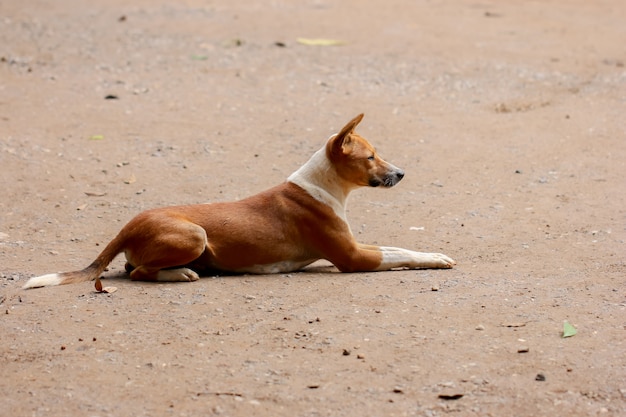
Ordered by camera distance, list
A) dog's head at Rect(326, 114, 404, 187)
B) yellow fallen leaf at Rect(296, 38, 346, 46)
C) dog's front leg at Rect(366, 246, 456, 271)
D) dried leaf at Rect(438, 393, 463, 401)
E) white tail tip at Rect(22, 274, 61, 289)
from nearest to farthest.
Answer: dried leaf at Rect(438, 393, 463, 401) < white tail tip at Rect(22, 274, 61, 289) < dog's front leg at Rect(366, 246, 456, 271) < dog's head at Rect(326, 114, 404, 187) < yellow fallen leaf at Rect(296, 38, 346, 46)

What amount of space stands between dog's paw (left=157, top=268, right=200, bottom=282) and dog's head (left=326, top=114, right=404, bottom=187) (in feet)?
3.96

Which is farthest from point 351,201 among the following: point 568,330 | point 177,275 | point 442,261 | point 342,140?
point 568,330

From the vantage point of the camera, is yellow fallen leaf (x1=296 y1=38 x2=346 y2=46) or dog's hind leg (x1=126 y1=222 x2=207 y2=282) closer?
dog's hind leg (x1=126 y1=222 x2=207 y2=282)

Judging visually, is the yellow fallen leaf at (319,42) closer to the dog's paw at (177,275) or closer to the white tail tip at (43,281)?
the dog's paw at (177,275)

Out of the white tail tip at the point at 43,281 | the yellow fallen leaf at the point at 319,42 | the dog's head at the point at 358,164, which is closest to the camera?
the white tail tip at the point at 43,281

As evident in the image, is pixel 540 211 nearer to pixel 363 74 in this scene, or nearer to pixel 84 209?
pixel 84 209

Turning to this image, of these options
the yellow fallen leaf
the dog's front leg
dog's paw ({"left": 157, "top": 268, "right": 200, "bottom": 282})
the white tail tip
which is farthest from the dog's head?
the yellow fallen leaf

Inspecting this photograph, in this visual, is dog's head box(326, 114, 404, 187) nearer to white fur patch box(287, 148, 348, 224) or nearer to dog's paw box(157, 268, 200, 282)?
white fur patch box(287, 148, 348, 224)

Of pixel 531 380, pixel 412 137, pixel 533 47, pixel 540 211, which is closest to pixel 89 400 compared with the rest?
pixel 531 380

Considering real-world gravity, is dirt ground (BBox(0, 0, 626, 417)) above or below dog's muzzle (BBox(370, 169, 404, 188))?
below

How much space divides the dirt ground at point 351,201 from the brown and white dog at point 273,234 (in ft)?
0.47

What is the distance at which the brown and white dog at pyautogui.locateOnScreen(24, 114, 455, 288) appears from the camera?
20.6 feet

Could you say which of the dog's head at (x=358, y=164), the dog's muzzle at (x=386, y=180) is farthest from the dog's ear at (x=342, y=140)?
the dog's muzzle at (x=386, y=180)

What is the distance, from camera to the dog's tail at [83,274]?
20.1 feet
